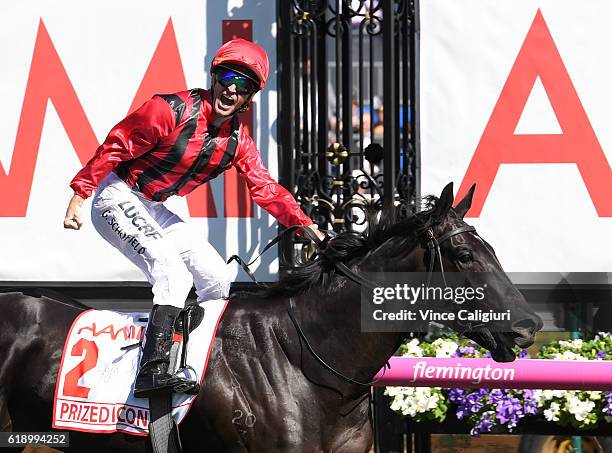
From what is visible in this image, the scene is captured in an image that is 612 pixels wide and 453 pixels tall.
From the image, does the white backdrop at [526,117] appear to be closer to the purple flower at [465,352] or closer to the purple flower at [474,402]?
the purple flower at [465,352]

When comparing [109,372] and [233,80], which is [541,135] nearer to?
[233,80]

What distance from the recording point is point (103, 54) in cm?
704

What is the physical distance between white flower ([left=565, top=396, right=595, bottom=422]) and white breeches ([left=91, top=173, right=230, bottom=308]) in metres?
2.18

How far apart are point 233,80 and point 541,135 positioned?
8.73 feet

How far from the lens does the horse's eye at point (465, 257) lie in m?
4.39

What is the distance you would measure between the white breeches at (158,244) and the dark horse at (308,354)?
229 millimetres

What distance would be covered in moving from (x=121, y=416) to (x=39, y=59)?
3.28m

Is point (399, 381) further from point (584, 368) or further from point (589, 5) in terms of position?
point (589, 5)

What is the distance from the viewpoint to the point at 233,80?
488 cm

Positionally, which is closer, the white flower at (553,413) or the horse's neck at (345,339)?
the horse's neck at (345,339)

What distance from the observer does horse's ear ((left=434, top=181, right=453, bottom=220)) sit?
4.40 metres

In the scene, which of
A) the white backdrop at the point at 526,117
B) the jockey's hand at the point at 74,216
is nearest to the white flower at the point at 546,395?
the white backdrop at the point at 526,117

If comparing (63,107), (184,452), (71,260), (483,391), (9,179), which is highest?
(63,107)

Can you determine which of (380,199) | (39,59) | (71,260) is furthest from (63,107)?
(380,199)
